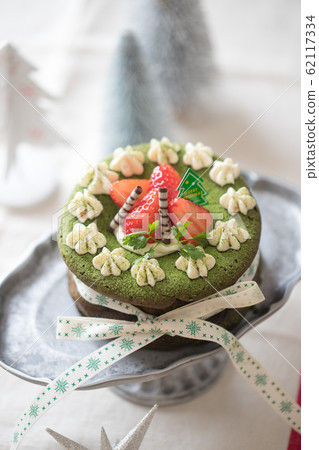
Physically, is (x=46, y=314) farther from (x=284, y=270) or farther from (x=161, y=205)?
(x=284, y=270)

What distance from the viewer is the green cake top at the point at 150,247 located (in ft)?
4.49

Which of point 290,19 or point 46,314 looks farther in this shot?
point 290,19

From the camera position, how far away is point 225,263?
141cm

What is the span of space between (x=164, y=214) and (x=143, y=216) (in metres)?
0.06

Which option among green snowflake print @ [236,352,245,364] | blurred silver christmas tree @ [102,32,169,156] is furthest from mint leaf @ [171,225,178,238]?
blurred silver christmas tree @ [102,32,169,156]

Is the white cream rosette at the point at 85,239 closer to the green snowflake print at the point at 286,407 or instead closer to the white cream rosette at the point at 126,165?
the white cream rosette at the point at 126,165

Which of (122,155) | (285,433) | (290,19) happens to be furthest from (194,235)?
(290,19)

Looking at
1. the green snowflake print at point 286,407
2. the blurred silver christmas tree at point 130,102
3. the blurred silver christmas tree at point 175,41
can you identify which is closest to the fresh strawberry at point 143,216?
the green snowflake print at point 286,407

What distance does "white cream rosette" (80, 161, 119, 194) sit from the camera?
153cm

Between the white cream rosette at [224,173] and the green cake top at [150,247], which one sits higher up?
the white cream rosette at [224,173]

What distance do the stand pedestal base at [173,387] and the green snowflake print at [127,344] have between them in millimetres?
290

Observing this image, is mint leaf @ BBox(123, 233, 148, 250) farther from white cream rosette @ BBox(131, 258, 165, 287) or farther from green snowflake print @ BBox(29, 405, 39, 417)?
green snowflake print @ BBox(29, 405, 39, 417)

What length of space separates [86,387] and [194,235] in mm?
441

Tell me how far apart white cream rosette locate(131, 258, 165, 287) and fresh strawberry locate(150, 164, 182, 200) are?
19 centimetres
